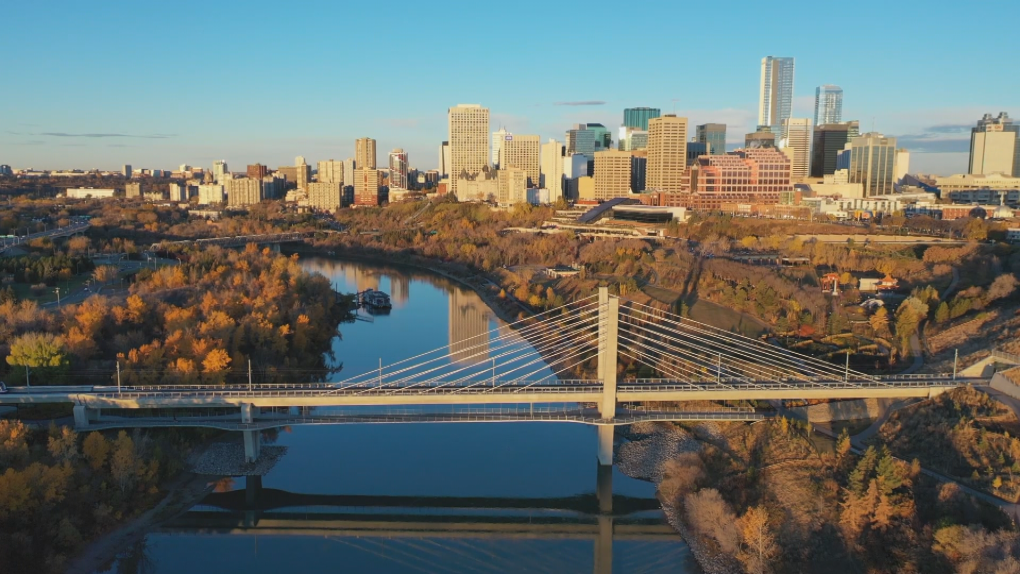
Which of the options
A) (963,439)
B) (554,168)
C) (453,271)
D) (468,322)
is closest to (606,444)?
(963,439)

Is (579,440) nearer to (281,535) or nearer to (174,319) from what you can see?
(281,535)

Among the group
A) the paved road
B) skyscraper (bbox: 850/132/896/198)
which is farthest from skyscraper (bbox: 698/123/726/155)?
the paved road

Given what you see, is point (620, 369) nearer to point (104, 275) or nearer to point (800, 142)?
point (104, 275)

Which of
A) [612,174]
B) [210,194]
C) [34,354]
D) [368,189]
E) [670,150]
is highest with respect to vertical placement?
[670,150]

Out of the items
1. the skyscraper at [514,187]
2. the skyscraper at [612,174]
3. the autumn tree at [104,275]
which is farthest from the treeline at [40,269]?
the skyscraper at [612,174]

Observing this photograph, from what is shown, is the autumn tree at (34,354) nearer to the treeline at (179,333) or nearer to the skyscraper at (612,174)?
the treeline at (179,333)

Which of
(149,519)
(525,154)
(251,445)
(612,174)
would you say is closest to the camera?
(149,519)
